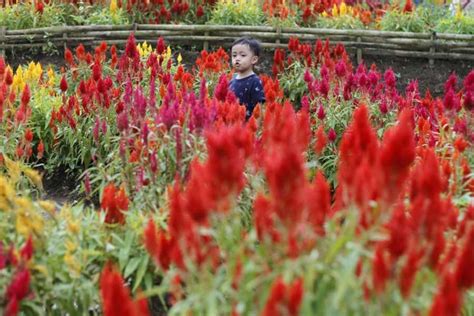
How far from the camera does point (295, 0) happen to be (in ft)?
37.1

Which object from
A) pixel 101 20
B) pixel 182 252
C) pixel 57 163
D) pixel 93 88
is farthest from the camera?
pixel 101 20

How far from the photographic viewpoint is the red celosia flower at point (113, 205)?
313 centimetres

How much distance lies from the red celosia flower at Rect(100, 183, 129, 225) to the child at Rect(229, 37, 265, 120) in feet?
9.81

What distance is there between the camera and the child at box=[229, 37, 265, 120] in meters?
6.22

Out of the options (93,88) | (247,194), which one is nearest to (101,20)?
(93,88)

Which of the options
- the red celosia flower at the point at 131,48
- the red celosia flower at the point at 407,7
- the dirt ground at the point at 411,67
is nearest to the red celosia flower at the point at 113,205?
the red celosia flower at the point at 131,48

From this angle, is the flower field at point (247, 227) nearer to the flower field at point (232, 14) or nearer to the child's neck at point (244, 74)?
the child's neck at point (244, 74)

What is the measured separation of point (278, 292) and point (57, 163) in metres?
4.69

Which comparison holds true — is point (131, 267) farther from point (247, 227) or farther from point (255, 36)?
point (255, 36)

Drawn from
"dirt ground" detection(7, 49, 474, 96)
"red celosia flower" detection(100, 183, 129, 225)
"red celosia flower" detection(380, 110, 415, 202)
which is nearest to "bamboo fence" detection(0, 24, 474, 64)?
"dirt ground" detection(7, 49, 474, 96)

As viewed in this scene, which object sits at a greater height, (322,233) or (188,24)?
(322,233)

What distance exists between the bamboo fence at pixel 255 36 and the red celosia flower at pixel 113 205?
7.16 meters

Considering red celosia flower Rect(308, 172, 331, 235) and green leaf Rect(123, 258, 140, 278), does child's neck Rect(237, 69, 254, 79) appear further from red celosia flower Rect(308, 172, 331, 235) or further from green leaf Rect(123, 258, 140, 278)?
red celosia flower Rect(308, 172, 331, 235)

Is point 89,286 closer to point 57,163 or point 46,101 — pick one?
point 57,163
